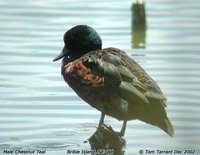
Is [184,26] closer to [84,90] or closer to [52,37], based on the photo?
[52,37]

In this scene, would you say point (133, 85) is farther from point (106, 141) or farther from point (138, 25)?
point (138, 25)

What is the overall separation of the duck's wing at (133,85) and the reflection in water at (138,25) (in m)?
3.56

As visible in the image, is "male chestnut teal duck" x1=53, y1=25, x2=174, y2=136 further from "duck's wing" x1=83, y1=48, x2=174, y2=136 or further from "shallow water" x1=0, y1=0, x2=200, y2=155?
"shallow water" x1=0, y1=0, x2=200, y2=155

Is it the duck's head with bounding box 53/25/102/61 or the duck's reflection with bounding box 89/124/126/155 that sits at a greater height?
the duck's head with bounding box 53/25/102/61

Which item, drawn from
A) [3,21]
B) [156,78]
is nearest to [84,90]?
[156,78]

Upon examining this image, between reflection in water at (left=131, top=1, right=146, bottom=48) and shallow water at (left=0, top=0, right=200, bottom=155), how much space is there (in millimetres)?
75

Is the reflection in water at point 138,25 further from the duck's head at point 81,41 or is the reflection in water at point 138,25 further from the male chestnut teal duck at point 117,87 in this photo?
the male chestnut teal duck at point 117,87

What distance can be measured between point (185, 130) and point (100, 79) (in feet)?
8.62

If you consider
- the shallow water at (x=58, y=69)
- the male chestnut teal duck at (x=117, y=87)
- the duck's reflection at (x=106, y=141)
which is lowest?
the shallow water at (x=58, y=69)

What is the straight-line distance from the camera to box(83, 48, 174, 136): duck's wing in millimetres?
7281

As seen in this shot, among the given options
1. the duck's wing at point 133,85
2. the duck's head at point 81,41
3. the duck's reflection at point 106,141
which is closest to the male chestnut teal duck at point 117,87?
the duck's wing at point 133,85

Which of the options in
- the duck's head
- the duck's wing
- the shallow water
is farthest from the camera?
the duck's head

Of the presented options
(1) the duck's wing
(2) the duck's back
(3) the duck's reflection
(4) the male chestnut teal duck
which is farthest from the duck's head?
(3) the duck's reflection

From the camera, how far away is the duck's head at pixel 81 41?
8.49 metres
